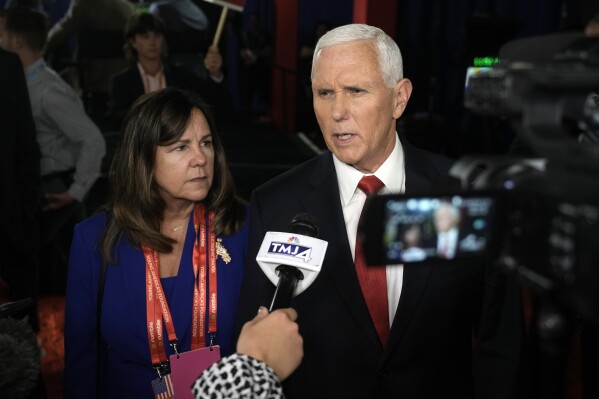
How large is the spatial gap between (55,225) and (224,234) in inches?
81.3

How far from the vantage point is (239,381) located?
3.51ft

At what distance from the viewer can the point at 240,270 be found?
1.85 m

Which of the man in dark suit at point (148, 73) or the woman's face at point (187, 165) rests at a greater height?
the man in dark suit at point (148, 73)

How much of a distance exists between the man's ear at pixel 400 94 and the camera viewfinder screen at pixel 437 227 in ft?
2.75

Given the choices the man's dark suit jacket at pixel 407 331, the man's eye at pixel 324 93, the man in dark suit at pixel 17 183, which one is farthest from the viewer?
the man in dark suit at pixel 17 183

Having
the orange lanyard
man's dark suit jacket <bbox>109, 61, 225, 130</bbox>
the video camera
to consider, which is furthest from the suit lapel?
man's dark suit jacket <bbox>109, 61, 225, 130</bbox>

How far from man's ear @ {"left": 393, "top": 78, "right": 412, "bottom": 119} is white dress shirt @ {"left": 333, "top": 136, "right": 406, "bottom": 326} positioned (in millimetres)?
72

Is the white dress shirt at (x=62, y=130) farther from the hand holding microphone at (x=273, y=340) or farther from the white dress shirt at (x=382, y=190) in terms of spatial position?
the hand holding microphone at (x=273, y=340)

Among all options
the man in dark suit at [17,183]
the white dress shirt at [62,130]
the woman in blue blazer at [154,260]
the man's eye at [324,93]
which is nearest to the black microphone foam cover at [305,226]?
the man's eye at [324,93]

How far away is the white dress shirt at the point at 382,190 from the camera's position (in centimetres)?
152

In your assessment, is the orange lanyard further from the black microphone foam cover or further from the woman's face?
the black microphone foam cover

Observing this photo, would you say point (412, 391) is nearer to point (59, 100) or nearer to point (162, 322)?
point (162, 322)

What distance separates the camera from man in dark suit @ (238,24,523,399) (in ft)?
4.75

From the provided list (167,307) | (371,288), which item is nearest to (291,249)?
(371,288)
